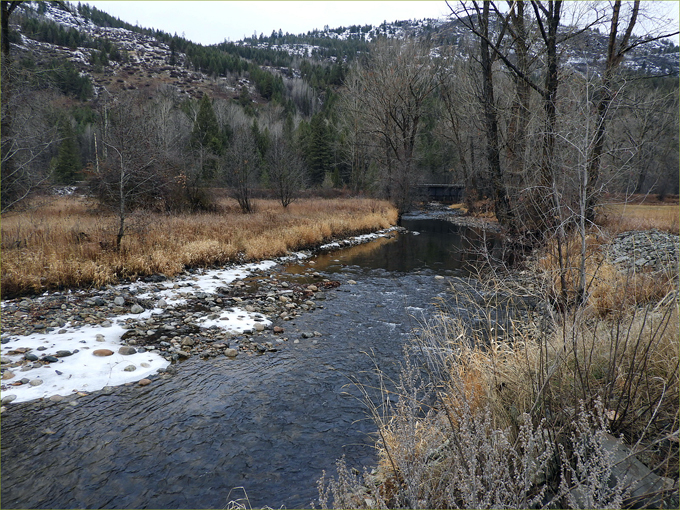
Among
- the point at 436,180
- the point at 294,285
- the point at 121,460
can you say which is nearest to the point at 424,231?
the point at 294,285

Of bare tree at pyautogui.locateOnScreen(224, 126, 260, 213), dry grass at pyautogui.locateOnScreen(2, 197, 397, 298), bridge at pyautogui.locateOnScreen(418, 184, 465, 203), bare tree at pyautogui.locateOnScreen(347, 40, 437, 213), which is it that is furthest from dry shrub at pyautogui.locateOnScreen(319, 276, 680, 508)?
bridge at pyautogui.locateOnScreen(418, 184, 465, 203)

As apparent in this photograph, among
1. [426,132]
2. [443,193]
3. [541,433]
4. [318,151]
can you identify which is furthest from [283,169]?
[426,132]

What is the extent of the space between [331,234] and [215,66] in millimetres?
115309

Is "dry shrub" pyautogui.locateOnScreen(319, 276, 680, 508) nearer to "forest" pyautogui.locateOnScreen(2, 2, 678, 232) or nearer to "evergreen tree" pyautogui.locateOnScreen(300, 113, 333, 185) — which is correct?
"forest" pyautogui.locateOnScreen(2, 2, 678, 232)

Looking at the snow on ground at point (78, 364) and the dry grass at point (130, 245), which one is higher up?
the dry grass at point (130, 245)

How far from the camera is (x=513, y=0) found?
10.1 meters

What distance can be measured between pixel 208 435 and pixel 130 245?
25.4ft

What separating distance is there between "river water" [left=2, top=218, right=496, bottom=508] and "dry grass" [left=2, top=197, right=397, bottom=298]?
4.54 meters

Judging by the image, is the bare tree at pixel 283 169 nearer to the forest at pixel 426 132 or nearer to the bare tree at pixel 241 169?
the forest at pixel 426 132

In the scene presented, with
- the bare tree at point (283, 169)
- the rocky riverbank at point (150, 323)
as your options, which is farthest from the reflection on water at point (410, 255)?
the bare tree at point (283, 169)

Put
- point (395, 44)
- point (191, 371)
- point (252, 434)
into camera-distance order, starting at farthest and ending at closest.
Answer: point (395, 44) → point (191, 371) → point (252, 434)

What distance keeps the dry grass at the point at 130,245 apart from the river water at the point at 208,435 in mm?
4540

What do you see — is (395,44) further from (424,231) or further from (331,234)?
(331,234)

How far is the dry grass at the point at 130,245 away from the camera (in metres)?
7.75
